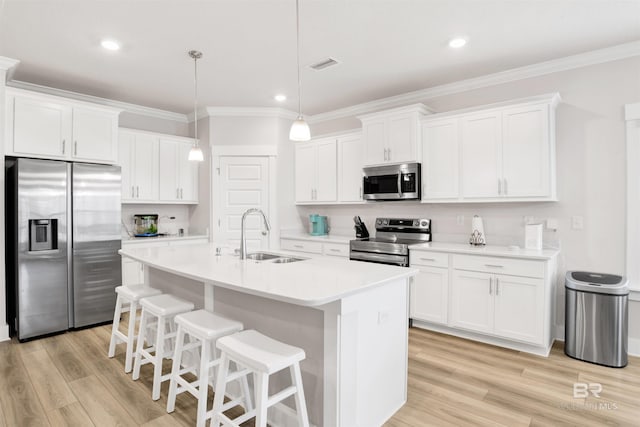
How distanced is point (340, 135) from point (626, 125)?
2950 mm

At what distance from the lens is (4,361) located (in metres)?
2.96

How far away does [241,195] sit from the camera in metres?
5.06

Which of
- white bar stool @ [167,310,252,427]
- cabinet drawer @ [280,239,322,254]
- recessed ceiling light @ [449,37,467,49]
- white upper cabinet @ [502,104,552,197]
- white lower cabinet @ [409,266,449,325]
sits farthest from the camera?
cabinet drawer @ [280,239,322,254]

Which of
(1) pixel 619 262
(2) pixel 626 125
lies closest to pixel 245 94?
(2) pixel 626 125

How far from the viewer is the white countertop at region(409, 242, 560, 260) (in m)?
3.07

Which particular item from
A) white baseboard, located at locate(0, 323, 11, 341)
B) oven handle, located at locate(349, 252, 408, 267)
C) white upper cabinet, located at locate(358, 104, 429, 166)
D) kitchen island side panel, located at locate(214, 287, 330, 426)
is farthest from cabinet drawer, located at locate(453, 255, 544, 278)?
white baseboard, located at locate(0, 323, 11, 341)

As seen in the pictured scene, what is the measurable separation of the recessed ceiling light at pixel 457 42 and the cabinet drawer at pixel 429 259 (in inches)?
76.0

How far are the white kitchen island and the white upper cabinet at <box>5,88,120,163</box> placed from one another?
221 centimetres

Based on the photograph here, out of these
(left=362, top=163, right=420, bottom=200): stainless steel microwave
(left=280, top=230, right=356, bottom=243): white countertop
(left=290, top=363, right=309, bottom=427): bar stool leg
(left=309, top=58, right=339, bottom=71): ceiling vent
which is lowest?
(left=290, top=363, right=309, bottom=427): bar stool leg

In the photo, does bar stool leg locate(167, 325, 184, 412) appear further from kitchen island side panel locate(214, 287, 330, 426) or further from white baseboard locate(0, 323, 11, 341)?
white baseboard locate(0, 323, 11, 341)

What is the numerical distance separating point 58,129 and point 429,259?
13.5 feet

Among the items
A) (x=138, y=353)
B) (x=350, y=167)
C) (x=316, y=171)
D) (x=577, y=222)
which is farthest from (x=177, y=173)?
(x=577, y=222)

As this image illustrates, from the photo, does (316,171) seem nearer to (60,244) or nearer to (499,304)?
(499,304)

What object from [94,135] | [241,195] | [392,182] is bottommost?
[241,195]
